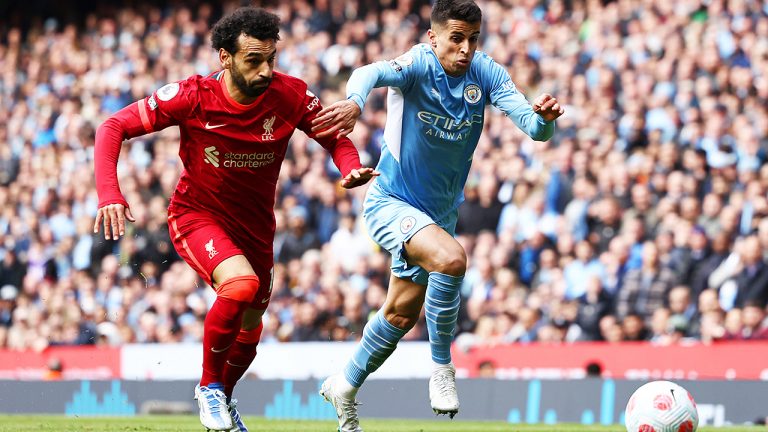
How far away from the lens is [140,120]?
8.45m

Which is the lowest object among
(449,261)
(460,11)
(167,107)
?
(449,261)

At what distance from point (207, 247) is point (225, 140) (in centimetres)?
74

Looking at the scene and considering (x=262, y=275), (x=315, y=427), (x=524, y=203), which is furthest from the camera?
(x=524, y=203)

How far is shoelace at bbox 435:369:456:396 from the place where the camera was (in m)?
8.83

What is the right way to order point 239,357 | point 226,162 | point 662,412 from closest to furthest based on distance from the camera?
point 662,412
point 226,162
point 239,357

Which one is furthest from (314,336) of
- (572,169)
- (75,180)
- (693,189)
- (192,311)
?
(75,180)

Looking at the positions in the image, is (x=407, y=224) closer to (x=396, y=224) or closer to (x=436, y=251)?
(x=396, y=224)

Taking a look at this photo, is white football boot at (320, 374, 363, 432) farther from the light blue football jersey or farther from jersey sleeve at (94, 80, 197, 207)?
jersey sleeve at (94, 80, 197, 207)

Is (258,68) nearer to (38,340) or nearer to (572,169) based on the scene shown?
(572,169)

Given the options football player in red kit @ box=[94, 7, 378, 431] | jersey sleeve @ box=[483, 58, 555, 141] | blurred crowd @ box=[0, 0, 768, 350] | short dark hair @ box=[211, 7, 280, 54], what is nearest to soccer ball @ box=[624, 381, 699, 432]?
jersey sleeve @ box=[483, 58, 555, 141]

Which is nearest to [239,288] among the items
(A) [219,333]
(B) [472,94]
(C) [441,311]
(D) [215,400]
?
(A) [219,333]

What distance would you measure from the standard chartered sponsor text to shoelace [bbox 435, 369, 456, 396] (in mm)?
1980

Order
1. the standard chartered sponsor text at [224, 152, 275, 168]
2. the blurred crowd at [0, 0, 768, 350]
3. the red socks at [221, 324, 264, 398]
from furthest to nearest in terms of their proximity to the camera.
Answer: the blurred crowd at [0, 0, 768, 350] → the red socks at [221, 324, 264, 398] → the standard chartered sponsor text at [224, 152, 275, 168]

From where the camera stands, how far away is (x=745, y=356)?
485 inches
